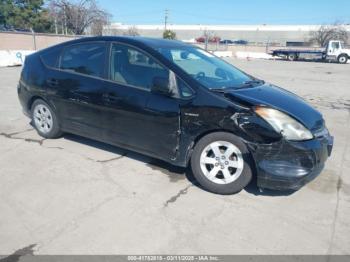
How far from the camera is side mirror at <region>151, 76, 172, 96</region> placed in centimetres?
373

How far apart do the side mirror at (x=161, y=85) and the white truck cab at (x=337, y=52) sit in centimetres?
3741

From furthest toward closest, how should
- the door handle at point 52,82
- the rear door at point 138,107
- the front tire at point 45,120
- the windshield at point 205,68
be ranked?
the front tire at point 45,120, the door handle at point 52,82, the windshield at point 205,68, the rear door at point 138,107

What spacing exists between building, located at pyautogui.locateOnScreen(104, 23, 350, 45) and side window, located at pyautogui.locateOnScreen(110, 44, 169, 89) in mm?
81475

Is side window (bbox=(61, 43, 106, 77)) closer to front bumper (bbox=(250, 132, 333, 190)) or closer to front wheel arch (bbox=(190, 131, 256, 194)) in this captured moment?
front wheel arch (bbox=(190, 131, 256, 194))

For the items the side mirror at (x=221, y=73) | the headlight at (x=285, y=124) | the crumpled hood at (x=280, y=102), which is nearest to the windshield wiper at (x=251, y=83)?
the crumpled hood at (x=280, y=102)

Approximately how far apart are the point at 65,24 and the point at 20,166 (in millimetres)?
53880

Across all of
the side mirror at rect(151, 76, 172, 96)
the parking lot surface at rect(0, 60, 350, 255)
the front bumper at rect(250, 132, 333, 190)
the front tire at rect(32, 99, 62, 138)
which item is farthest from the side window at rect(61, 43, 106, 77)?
the front bumper at rect(250, 132, 333, 190)

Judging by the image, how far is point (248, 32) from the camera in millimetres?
92312

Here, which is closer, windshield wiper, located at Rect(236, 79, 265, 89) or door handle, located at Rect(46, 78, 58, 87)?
windshield wiper, located at Rect(236, 79, 265, 89)

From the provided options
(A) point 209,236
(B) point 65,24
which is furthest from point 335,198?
(B) point 65,24

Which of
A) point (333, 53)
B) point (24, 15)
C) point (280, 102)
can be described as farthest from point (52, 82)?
point (24, 15)

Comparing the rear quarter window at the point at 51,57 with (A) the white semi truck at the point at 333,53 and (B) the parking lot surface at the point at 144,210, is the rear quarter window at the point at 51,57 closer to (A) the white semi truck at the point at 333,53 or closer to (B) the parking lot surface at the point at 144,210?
(B) the parking lot surface at the point at 144,210

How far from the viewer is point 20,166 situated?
4.33 metres

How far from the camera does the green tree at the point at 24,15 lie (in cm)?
5203
